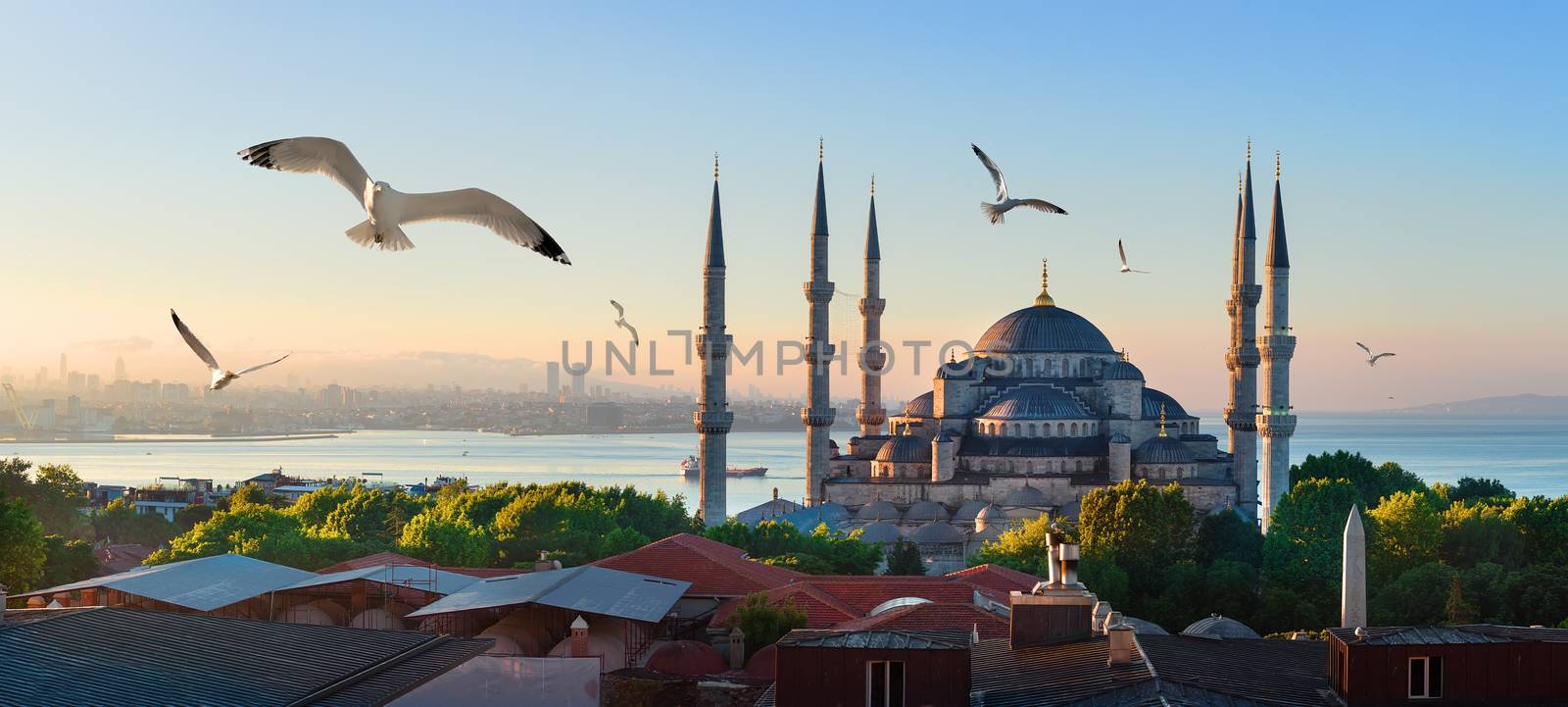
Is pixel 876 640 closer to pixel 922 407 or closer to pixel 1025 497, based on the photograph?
pixel 1025 497

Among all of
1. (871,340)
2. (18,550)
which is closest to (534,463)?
(871,340)

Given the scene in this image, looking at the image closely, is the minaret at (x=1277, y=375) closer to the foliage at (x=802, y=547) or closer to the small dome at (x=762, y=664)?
the foliage at (x=802, y=547)

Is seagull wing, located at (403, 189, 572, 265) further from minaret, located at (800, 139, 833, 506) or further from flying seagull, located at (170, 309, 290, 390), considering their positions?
minaret, located at (800, 139, 833, 506)

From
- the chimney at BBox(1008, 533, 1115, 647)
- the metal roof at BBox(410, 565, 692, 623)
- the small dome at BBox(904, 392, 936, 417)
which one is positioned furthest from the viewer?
the small dome at BBox(904, 392, 936, 417)

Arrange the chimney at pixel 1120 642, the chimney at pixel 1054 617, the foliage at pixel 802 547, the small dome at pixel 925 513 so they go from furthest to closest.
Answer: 1. the small dome at pixel 925 513
2. the foliage at pixel 802 547
3. the chimney at pixel 1054 617
4. the chimney at pixel 1120 642

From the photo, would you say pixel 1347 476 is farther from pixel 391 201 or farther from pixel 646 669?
pixel 391 201

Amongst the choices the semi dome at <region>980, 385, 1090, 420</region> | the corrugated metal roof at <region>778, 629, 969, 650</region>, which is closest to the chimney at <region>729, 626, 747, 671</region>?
the corrugated metal roof at <region>778, 629, 969, 650</region>

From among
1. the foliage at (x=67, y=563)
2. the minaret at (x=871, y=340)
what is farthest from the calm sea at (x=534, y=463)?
the foliage at (x=67, y=563)
